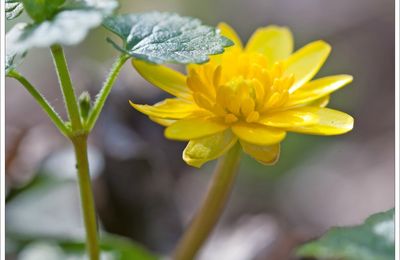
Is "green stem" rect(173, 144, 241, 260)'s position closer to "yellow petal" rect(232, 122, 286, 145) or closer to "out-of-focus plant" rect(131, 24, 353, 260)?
"out-of-focus plant" rect(131, 24, 353, 260)

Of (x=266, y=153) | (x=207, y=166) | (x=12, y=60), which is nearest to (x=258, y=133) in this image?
(x=266, y=153)

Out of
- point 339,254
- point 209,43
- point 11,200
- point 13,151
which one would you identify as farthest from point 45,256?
point 339,254

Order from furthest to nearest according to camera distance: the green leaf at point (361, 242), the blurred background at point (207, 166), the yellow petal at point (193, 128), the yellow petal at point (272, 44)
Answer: the blurred background at point (207, 166) < the yellow petal at point (272, 44) < the yellow petal at point (193, 128) < the green leaf at point (361, 242)

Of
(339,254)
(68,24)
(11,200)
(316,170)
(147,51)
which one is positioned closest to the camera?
(339,254)

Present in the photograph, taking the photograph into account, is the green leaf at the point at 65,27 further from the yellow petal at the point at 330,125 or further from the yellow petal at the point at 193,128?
the yellow petal at the point at 330,125

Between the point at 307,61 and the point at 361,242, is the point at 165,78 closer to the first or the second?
the point at 307,61

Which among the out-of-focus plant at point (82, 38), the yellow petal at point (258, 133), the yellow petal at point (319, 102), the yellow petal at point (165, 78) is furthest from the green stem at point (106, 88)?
the yellow petal at point (319, 102)

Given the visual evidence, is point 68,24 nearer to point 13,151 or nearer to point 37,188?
point 37,188
